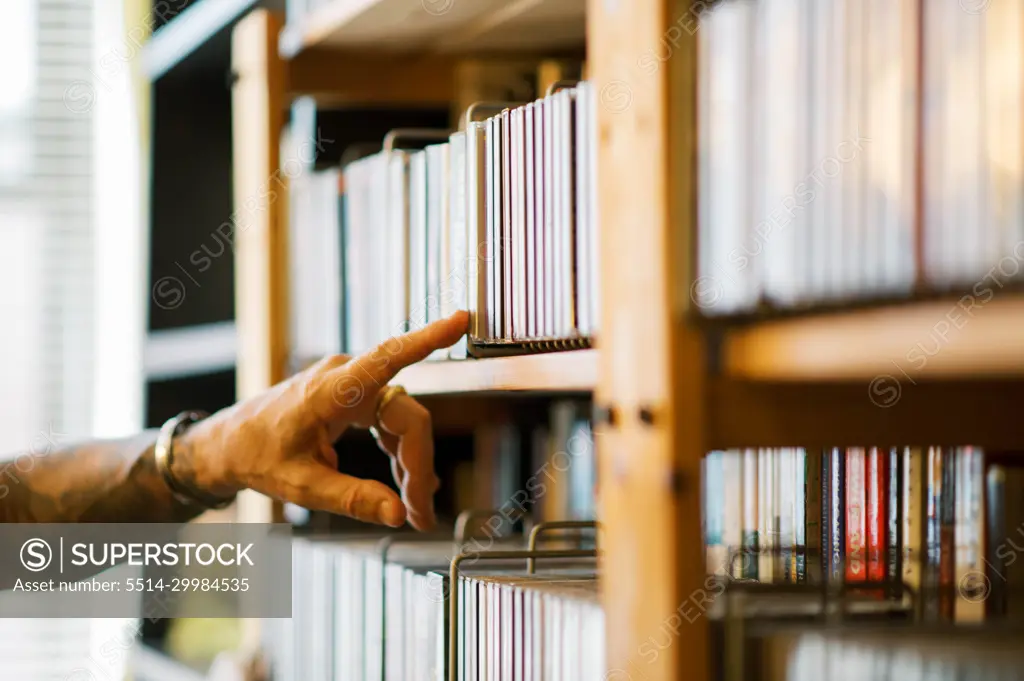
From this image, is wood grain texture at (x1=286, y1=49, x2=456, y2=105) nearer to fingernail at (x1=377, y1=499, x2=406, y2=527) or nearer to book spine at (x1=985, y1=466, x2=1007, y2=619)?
fingernail at (x1=377, y1=499, x2=406, y2=527)

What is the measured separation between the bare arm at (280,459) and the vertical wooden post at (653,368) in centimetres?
31

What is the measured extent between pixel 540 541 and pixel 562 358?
52cm

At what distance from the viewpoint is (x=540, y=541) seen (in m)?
1.39

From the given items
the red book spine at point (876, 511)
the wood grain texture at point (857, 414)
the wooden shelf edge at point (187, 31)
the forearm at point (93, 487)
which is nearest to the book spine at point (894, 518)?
the red book spine at point (876, 511)

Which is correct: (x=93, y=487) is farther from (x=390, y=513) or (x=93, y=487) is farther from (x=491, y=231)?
(x=491, y=231)

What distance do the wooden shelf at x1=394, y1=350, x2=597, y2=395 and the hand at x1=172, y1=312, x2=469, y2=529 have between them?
33 mm

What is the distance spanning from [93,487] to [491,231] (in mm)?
594

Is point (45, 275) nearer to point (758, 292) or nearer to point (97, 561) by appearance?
point (97, 561)

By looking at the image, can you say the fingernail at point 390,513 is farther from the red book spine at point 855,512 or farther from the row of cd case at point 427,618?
the red book spine at point 855,512

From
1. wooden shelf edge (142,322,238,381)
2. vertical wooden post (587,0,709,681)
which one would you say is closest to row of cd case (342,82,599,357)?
vertical wooden post (587,0,709,681)

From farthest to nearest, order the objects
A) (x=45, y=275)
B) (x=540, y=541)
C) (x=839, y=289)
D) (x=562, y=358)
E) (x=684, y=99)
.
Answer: (x=45, y=275)
(x=540, y=541)
(x=562, y=358)
(x=684, y=99)
(x=839, y=289)

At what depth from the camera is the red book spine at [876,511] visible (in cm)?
88

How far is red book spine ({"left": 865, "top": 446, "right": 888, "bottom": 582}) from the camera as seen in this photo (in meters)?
0.88

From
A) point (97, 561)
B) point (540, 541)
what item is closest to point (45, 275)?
point (97, 561)
